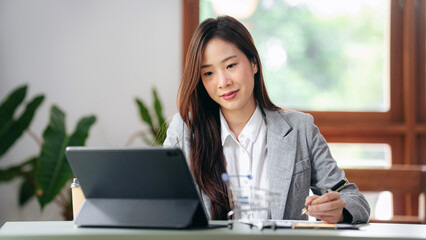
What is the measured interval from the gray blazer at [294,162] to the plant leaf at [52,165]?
54.2 inches

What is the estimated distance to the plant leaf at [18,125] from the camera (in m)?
3.37

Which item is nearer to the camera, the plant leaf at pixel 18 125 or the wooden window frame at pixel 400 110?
the plant leaf at pixel 18 125

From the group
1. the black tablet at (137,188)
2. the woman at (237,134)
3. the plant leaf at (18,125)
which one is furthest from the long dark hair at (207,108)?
the plant leaf at (18,125)

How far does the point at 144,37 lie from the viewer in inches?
148

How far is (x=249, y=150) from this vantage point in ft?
6.59

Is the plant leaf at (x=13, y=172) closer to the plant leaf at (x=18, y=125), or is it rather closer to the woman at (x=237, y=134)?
the plant leaf at (x=18, y=125)

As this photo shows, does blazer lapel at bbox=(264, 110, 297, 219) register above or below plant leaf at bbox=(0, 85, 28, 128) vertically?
below

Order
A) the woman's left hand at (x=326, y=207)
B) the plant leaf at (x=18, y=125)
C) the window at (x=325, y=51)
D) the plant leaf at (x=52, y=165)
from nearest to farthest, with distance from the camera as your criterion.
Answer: the woman's left hand at (x=326, y=207) → the plant leaf at (x=52, y=165) → the plant leaf at (x=18, y=125) → the window at (x=325, y=51)

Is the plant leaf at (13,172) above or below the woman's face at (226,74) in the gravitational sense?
below

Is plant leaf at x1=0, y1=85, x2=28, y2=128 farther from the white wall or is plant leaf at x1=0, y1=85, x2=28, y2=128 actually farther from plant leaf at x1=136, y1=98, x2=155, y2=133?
plant leaf at x1=136, y1=98, x2=155, y2=133

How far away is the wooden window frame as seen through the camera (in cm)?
377

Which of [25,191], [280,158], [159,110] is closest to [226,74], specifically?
[280,158]

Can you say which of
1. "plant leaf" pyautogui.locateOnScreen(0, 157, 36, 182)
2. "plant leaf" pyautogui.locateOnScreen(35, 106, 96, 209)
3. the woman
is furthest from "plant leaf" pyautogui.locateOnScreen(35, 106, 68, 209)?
the woman

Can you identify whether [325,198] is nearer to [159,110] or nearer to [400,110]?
[159,110]
